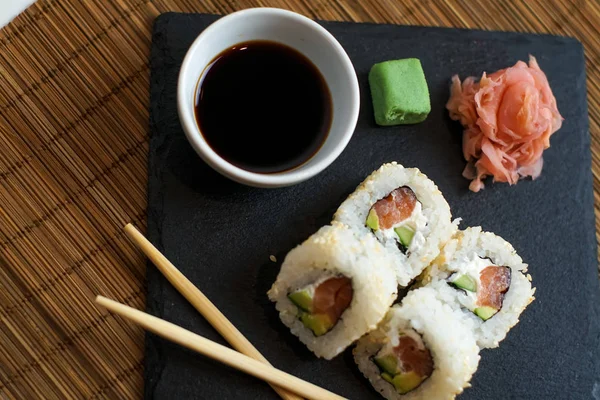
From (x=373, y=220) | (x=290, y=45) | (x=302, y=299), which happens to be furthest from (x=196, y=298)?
(x=290, y=45)

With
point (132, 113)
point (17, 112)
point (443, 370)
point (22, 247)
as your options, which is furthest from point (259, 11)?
point (443, 370)

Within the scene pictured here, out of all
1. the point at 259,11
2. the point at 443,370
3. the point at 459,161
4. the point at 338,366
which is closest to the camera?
A: the point at 259,11

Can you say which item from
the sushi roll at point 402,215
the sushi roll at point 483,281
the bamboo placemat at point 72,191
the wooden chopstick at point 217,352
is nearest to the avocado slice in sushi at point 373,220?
the sushi roll at point 402,215

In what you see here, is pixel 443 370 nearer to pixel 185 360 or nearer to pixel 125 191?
pixel 185 360

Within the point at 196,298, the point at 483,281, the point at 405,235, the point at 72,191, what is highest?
the point at 72,191

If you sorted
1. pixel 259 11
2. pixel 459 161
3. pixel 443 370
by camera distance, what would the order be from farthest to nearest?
pixel 459 161
pixel 443 370
pixel 259 11

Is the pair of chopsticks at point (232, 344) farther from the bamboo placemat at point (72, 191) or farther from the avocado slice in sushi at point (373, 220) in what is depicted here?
the avocado slice in sushi at point (373, 220)

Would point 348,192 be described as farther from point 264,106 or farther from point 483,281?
point 483,281
